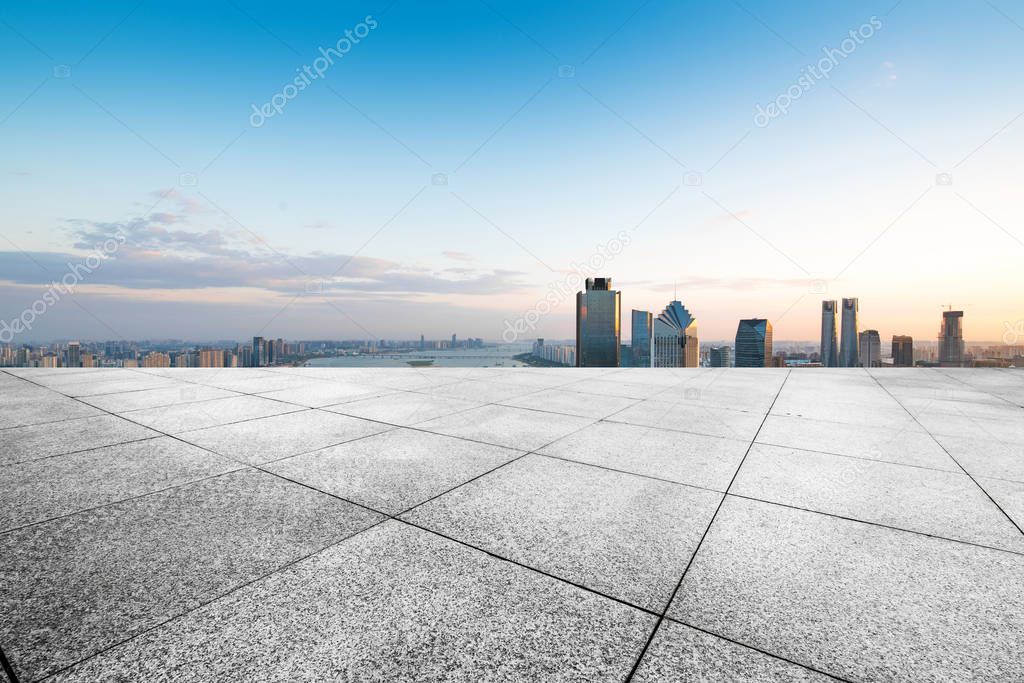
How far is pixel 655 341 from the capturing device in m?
46.2

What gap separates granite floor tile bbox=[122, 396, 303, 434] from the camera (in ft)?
18.2

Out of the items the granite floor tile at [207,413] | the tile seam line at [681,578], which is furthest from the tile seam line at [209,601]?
the granite floor tile at [207,413]


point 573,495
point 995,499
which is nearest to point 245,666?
point 573,495

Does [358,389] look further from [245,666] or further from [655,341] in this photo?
[655,341]

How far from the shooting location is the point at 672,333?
43.6m

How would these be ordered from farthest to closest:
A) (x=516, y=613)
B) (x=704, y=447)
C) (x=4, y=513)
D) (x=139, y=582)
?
(x=704, y=447)
(x=4, y=513)
(x=139, y=582)
(x=516, y=613)

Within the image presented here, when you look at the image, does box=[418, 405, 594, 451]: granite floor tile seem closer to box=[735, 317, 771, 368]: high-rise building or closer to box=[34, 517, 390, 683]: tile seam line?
box=[34, 517, 390, 683]: tile seam line

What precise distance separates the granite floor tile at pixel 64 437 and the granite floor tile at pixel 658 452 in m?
4.56

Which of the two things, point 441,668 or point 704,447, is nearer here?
point 441,668

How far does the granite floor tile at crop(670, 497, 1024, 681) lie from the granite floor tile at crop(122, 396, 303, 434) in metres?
5.64

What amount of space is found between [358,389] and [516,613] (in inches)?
272

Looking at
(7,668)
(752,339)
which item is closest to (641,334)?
(752,339)

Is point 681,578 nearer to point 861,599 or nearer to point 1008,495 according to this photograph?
point 861,599

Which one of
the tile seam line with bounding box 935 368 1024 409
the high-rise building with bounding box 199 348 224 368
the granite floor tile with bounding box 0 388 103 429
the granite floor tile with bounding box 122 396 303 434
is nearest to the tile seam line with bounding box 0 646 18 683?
the granite floor tile with bounding box 122 396 303 434
